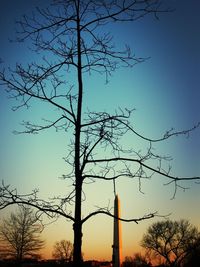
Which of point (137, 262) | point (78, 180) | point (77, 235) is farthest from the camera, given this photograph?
point (137, 262)

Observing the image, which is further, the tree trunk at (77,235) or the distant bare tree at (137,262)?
the distant bare tree at (137,262)

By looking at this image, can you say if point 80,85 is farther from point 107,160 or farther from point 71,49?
point 107,160

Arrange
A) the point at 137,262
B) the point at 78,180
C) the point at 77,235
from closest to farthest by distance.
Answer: the point at 77,235 → the point at 78,180 → the point at 137,262

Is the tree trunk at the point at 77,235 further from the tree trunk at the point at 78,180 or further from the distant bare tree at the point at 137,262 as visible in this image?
the distant bare tree at the point at 137,262

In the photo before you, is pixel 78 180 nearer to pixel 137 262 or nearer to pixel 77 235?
pixel 77 235

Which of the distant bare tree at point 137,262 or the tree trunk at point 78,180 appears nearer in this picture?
the tree trunk at point 78,180

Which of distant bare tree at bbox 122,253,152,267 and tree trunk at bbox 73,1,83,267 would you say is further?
distant bare tree at bbox 122,253,152,267

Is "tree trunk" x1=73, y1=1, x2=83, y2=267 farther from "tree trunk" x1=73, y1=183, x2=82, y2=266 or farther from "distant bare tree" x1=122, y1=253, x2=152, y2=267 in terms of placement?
"distant bare tree" x1=122, y1=253, x2=152, y2=267

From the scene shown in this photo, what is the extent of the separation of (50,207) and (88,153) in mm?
1059

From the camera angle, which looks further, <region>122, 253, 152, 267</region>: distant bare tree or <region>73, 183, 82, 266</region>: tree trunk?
<region>122, 253, 152, 267</region>: distant bare tree

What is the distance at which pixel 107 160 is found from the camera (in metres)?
6.94

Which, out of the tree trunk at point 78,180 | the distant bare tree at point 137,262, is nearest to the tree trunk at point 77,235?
A: the tree trunk at point 78,180

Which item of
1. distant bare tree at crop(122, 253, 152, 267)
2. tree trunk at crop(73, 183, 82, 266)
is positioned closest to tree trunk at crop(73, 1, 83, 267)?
tree trunk at crop(73, 183, 82, 266)

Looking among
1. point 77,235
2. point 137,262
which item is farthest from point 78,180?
point 137,262
